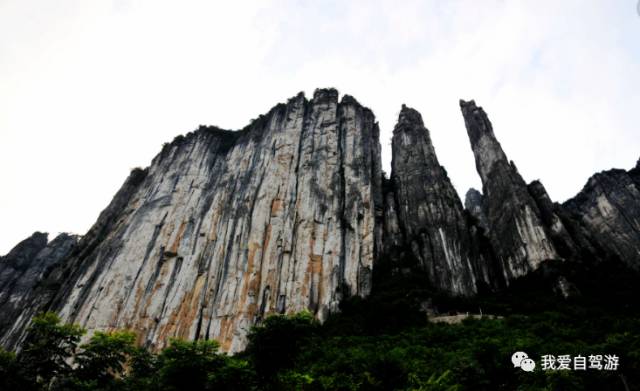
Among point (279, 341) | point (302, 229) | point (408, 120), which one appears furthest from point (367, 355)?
point (408, 120)

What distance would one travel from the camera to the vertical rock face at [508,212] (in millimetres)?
35344

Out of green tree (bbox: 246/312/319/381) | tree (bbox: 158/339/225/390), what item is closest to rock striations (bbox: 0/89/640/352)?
green tree (bbox: 246/312/319/381)

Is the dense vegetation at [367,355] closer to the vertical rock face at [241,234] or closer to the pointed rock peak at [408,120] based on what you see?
the vertical rock face at [241,234]

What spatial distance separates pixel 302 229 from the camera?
3794cm

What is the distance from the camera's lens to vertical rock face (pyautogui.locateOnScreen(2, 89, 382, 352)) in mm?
33844

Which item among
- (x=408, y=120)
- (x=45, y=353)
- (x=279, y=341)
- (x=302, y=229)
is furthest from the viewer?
(x=408, y=120)

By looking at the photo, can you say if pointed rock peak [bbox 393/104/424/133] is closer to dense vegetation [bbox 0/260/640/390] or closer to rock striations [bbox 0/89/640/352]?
rock striations [bbox 0/89/640/352]

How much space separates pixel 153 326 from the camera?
112 ft

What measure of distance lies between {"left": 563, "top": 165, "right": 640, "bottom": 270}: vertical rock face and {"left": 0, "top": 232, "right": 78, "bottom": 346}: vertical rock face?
5891 cm

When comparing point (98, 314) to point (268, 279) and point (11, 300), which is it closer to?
point (268, 279)

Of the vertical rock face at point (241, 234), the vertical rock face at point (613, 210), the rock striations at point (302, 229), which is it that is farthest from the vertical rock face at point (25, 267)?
the vertical rock face at point (613, 210)

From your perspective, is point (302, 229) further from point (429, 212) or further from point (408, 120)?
point (408, 120)

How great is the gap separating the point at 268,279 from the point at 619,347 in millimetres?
24608

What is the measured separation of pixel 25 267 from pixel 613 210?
76.9 m
